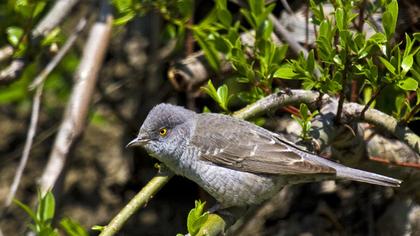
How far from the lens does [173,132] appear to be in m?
4.41

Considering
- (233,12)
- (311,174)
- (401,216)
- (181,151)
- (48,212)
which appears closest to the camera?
(48,212)

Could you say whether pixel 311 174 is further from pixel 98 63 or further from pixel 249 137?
pixel 98 63

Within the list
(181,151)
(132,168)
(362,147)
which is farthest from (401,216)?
(132,168)

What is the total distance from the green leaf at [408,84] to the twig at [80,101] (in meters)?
1.59

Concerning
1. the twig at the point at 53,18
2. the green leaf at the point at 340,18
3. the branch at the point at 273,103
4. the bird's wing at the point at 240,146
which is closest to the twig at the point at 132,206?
the branch at the point at 273,103

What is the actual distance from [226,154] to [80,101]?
0.88 m

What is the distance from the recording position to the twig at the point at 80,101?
3.74m

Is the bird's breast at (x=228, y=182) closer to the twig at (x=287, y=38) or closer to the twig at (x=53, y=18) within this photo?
the twig at (x=287, y=38)

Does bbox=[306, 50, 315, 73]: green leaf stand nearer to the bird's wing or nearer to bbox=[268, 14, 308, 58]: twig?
the bird's wing

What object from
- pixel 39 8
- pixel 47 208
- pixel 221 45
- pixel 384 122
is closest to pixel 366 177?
pixel 384 122

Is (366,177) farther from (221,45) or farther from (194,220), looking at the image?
(221,45)

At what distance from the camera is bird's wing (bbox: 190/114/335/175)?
4.19 metres

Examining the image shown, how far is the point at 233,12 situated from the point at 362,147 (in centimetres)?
163

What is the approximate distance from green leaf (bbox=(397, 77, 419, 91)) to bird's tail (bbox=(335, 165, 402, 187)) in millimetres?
504
